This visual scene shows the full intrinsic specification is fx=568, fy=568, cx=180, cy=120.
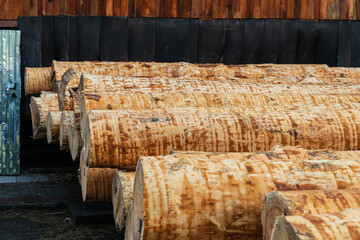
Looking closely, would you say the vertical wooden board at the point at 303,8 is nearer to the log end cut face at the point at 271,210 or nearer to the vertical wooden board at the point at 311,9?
the vertical wooden board at the point at 311,9

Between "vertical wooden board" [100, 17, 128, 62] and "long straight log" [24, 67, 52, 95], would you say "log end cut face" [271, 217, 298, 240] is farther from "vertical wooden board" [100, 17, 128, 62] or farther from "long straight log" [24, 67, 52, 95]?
"vertical wooden board" [100, 17, 128, 62]

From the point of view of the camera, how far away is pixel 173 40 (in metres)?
8.00

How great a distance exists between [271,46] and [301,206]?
6257 millimetres

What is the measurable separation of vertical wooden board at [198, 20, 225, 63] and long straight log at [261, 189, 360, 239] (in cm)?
582

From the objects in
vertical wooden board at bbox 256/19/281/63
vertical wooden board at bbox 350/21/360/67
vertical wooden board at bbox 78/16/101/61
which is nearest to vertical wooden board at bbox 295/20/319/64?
vertical wooden board at bbox 256/19/281/63

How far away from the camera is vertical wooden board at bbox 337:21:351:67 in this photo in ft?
28.3

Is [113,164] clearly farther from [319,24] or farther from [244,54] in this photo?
[319,24]

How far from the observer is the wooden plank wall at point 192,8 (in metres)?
7.45

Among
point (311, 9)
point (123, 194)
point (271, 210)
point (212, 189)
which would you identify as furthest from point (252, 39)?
point (271, 210)

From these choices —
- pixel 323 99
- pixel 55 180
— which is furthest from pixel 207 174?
pixel 55 180

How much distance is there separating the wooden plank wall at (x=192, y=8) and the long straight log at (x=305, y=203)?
5.70 m

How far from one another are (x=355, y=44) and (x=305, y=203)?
22.8 ft

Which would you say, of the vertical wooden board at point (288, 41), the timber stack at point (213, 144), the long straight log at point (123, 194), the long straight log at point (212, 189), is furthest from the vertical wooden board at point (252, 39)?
the long straight log at point (212, 189)

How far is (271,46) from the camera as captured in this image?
8.32 meters
